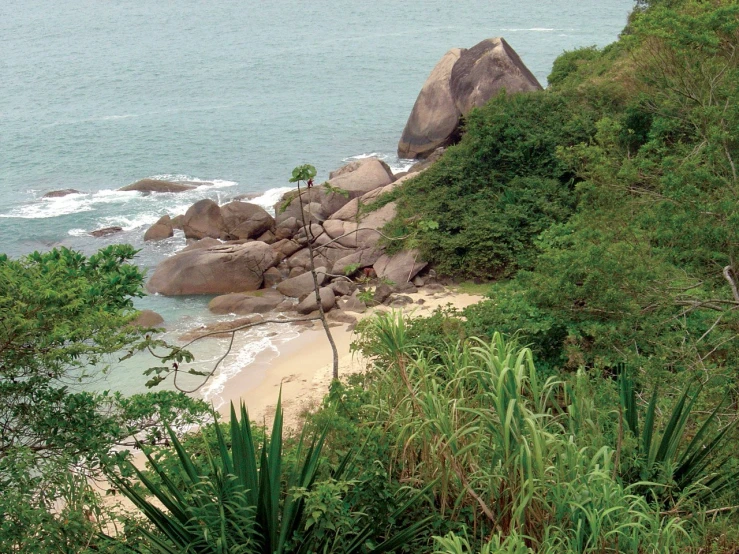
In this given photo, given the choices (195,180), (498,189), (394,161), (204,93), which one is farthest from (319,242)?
(204,93)

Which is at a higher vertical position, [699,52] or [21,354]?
A: [699,52]

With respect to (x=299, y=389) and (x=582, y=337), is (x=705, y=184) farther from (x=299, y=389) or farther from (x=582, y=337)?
(x=299, y=389)

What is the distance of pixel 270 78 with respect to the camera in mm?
42406

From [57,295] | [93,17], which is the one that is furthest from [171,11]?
[57,295]

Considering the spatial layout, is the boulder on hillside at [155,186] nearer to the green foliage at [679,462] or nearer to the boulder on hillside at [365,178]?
the boulder on hillside at [365,178]

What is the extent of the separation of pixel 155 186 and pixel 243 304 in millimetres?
11798

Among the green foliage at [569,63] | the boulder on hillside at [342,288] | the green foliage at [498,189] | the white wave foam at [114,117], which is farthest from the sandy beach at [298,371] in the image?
the white wave foam at [114,117]

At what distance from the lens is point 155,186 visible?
27281mm

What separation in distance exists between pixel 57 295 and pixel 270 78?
3857cm

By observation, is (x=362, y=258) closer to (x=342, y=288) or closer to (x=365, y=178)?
(x=342, y=288)

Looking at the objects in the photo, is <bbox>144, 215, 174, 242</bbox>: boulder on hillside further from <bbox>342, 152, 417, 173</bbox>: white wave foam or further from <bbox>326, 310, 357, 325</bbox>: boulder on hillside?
<bbox>326, 310, 357, 325</bbox>: boulder on hillside

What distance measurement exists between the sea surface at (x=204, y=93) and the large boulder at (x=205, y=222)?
56cm

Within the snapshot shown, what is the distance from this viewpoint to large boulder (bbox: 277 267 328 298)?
57.6 ft

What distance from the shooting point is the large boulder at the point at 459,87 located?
2452 cm
